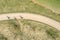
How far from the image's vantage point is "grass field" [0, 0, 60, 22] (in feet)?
93.4

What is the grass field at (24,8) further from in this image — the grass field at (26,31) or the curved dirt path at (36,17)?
the grass field at (26,31)

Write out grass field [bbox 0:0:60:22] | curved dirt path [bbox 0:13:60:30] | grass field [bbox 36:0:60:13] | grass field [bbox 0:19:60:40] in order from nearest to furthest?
1. grass field [bbox 0:19:60:40]
2. curved dirt path [bbox 0:13:60:30]
3. grass field [bbox 0:0:60:22]
4. grass field [bbox 36:0:60:13]

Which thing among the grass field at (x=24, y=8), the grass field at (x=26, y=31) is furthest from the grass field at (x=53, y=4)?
the grass field at (x=26, y=31)

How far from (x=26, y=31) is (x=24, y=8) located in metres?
3.72

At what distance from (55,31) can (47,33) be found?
1088 millimetres

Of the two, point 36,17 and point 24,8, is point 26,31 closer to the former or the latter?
point 36,17

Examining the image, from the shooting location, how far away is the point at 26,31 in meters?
26.5

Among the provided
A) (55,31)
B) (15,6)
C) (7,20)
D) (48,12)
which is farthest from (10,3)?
(55,31)

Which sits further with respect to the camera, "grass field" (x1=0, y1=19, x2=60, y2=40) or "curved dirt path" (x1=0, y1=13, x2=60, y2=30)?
"curved dirt path" (x1=0, y1=13, x2=60, y2=30)

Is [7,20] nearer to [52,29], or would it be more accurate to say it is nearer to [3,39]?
[3,39]

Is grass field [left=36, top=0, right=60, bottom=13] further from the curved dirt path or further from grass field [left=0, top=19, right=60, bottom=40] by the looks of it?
grass field [left=0, top=19, right=60, bottom=40]

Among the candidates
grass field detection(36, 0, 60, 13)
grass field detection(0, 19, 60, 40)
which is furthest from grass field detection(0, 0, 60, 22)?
grass field detection(0, 19, 60, 40)

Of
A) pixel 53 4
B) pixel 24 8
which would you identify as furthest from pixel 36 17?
pixel 53 4

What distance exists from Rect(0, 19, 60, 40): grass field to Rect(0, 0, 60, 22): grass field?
5.70ft
